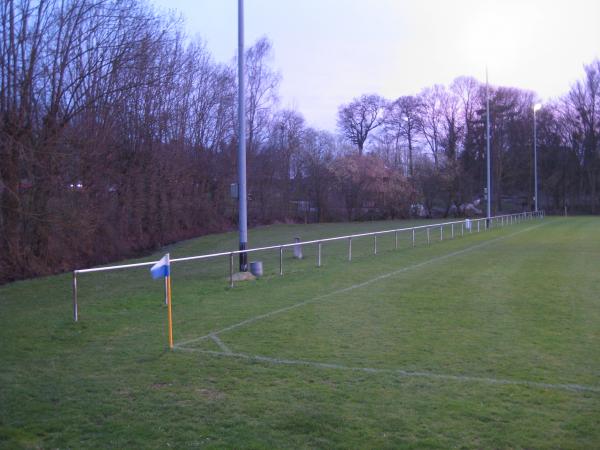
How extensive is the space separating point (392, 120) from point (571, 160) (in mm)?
21290

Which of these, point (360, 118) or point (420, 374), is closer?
point (420, 374)

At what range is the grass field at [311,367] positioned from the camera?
4.45m

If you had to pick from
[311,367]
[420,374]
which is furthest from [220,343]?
[420,374]

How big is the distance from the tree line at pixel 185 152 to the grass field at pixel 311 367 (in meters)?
8.97

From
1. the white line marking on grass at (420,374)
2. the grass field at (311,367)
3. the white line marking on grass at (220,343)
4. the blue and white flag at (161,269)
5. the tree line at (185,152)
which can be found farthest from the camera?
the tree line at (185,152)

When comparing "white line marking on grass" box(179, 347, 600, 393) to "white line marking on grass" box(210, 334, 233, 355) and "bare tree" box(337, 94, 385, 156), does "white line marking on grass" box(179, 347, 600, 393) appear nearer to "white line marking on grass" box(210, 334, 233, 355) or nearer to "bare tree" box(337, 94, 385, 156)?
"white line marking on grass" box(210, 334, 233, 355)

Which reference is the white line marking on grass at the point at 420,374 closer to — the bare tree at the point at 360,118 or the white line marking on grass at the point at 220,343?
the white line marking on grass at the point at 220,343

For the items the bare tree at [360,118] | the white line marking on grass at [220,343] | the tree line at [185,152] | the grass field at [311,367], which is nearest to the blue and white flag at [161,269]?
the grass field at [311,367]

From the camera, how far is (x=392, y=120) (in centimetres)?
7088

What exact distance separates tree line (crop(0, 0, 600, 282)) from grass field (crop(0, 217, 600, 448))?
8968mm

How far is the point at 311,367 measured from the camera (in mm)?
6281

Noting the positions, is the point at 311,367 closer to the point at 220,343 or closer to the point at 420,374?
the point at 420,374

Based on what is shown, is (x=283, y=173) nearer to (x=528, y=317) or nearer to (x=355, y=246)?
(x=355, y=246)

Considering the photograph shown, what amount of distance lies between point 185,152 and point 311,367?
119ft
